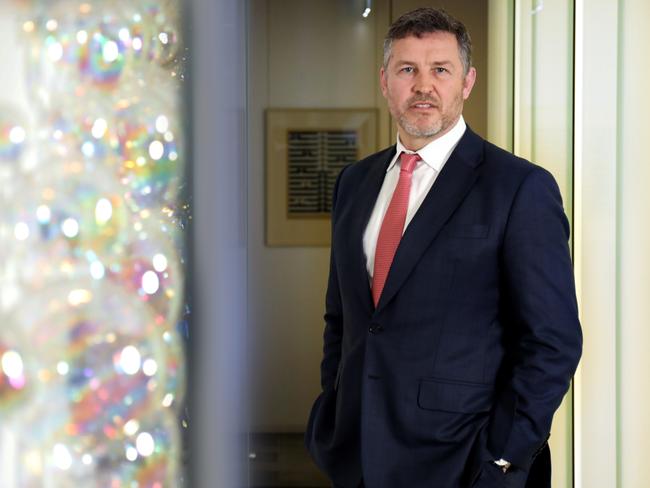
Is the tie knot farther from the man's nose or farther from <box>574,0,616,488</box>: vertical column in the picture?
<box>574,0,616,488</box>: vertical column

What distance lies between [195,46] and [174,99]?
38 mm

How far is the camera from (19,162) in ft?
1.56

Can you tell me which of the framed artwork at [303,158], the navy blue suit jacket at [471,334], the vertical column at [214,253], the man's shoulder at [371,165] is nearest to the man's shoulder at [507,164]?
the navy blue suit jacket at [471,334]

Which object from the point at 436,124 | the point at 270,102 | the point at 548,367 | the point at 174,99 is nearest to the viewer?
the point at 174,99

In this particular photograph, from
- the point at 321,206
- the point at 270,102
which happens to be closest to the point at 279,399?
the point at 321,206

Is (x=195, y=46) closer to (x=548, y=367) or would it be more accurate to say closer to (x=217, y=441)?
(x=217, y=441)

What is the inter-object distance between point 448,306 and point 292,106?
2.22m

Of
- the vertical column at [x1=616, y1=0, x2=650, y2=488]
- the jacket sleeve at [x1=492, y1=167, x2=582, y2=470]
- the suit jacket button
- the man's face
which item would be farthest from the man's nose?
the vertical column at [x1=616, y1=0, x2=650, y2=488]

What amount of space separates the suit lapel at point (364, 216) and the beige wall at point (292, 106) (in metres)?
1.81

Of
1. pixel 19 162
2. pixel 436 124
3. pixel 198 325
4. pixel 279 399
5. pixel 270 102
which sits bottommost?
pixel 279 399

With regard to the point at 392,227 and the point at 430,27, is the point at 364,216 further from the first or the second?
the point at 430,27

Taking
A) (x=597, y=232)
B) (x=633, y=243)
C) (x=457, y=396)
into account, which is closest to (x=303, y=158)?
(x=597, y=232)

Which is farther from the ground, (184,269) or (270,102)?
(270,102)

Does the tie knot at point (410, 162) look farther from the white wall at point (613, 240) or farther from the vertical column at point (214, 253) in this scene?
the vertical column at point (214, 253)
